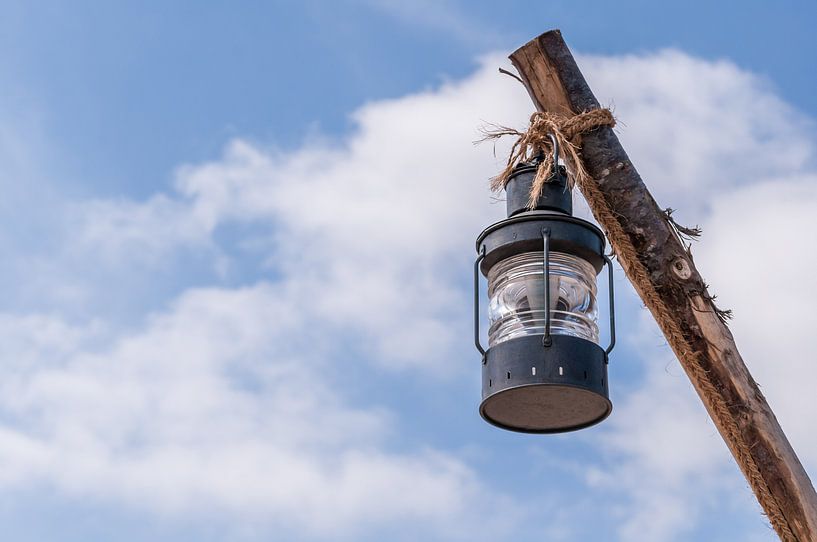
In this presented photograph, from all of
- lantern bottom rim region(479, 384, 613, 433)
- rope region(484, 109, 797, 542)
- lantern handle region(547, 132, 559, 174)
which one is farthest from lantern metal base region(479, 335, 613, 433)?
lantern handle region(547, 132, 559, 174)

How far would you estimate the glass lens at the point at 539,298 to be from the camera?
2609mm

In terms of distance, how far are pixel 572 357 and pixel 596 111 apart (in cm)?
79

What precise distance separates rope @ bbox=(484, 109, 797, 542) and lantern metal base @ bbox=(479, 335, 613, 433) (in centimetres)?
26

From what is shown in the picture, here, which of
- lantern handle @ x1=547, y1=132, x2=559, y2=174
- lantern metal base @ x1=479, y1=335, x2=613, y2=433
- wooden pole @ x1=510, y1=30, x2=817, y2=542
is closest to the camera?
lantern metal base @ x1=479, y1=335, x2=613, y2=433

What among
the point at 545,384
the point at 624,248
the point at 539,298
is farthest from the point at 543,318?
the point at 624,248

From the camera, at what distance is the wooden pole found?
102 inches

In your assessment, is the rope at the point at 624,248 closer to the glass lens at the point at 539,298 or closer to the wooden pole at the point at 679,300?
the wooden pole at the point at 679,300

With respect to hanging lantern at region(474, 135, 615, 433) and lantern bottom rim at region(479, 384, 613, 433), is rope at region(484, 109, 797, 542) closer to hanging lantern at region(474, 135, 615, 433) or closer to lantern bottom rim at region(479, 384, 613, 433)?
hanging lantern at region(474, 135, 615, 433)

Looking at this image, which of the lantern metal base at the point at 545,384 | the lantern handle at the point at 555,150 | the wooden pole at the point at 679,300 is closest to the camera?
the lantern metal base at the point at 545,384

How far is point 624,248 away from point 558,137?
325 mm

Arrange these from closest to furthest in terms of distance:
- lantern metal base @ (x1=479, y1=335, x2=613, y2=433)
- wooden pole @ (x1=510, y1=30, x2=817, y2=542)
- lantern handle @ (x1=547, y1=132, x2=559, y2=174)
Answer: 1. lantern metal base @ (x1=479, y1=335, x2=613, y2=433)
2. wooden pole @ (x1=510, y1=30, x2=817, y2=542)
3. lantern handle @ (x1=547, y1=132, x2=559, y2=174)

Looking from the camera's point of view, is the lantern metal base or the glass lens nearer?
the lantern metal base

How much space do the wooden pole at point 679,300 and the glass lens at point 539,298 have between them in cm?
20

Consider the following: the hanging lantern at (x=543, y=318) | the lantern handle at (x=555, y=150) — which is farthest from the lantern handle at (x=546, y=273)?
the lantern handle at (x=555, y=150)
